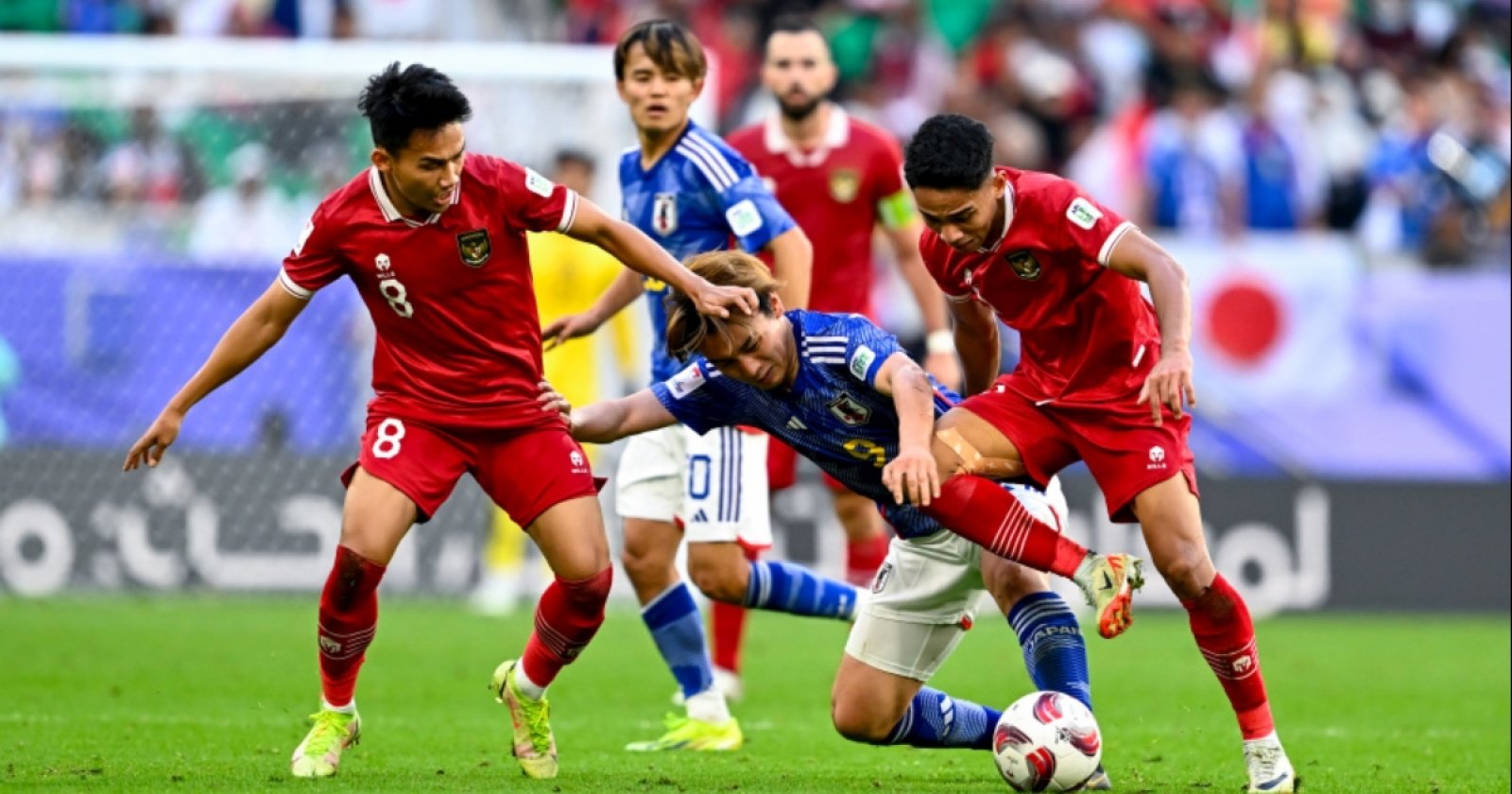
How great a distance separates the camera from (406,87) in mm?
6176

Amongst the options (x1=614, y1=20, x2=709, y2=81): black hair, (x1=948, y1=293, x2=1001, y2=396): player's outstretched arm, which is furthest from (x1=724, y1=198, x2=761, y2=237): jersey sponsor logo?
(x1=948, y1=293, x2=1001, y2=396): player's outstretched arm

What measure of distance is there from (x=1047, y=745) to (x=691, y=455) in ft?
8.07

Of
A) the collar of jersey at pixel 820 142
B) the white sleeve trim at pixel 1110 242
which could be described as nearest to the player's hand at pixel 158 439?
the white sleeve trim at pixel 1110 242

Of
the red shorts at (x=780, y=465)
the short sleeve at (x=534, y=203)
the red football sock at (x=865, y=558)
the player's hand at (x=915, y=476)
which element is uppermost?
the short sleeve at (x=534, y=203)

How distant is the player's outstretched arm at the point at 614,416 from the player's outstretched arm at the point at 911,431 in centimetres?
91

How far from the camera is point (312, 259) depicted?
650 cm

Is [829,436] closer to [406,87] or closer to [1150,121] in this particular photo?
[406,87]

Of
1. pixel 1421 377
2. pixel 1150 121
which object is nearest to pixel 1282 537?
pixel 1421 377

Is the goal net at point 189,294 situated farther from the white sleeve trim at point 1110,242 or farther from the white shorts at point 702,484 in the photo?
the white sleeve trim at point 1110,242

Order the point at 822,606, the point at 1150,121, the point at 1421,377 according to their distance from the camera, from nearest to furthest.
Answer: the point at 822,606
the point at 1421,377
the point at 1150,121

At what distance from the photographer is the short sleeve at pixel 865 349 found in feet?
20.0

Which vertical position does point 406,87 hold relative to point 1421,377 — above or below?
above

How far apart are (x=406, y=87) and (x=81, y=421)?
8.18m

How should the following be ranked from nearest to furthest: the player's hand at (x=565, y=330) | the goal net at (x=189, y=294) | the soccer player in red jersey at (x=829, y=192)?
the player's hand at (x=565, y=330) → the soccer player in red jersey at (x=829, y=192) → the goal net at (x=189, y=294)
